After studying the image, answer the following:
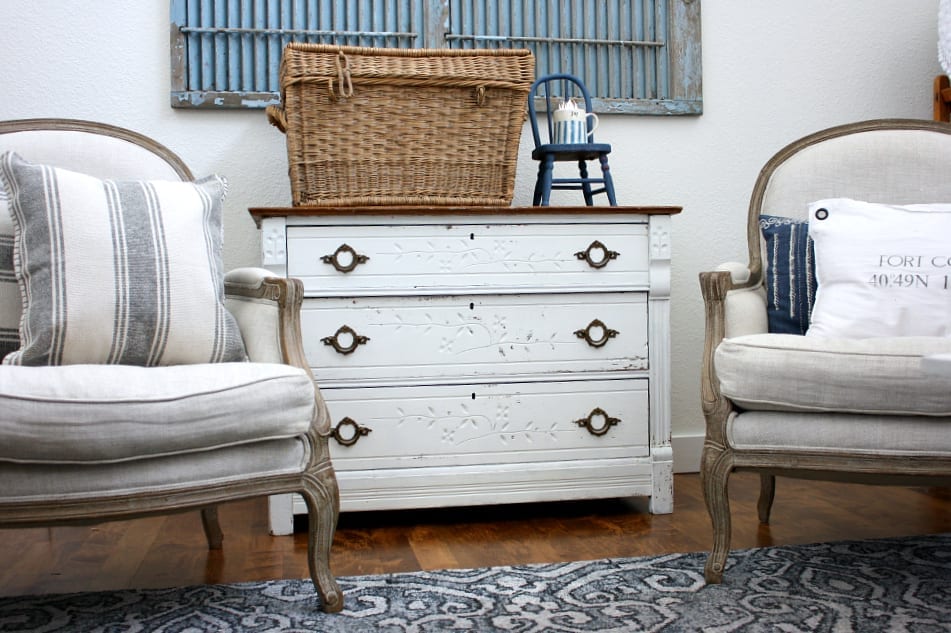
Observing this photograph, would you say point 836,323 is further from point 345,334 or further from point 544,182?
point 345,334

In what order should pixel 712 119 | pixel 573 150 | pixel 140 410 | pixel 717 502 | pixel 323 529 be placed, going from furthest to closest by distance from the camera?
pixel 712 119 < pixel 573 150 < pixel 717 502 < pixel 323 529 < pixel 140 410

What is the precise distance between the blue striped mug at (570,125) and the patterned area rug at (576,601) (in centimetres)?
107

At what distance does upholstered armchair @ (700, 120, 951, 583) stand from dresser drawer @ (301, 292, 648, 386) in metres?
Answer: 0.36

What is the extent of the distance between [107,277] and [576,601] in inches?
37.1

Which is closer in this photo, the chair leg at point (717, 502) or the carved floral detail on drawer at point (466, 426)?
the chair leg at point (717, 502)

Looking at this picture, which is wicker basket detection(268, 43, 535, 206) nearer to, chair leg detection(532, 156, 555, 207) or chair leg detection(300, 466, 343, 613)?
chair leg detection(532, 156, 555, 207)

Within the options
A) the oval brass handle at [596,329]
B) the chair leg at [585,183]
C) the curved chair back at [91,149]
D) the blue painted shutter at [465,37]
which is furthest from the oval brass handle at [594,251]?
the curved chair back at [91,149]

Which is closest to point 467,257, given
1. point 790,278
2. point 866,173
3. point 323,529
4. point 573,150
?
point 573,150

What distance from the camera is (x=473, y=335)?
2.08 metres

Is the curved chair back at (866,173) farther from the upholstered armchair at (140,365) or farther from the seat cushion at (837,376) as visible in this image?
the upholstered armchair at (140,365)

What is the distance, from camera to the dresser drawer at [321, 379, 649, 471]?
204cm

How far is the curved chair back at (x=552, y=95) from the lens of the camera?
2.36m

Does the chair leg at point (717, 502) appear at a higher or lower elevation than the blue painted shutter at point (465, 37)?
lower

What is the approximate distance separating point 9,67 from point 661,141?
175 centimetres
